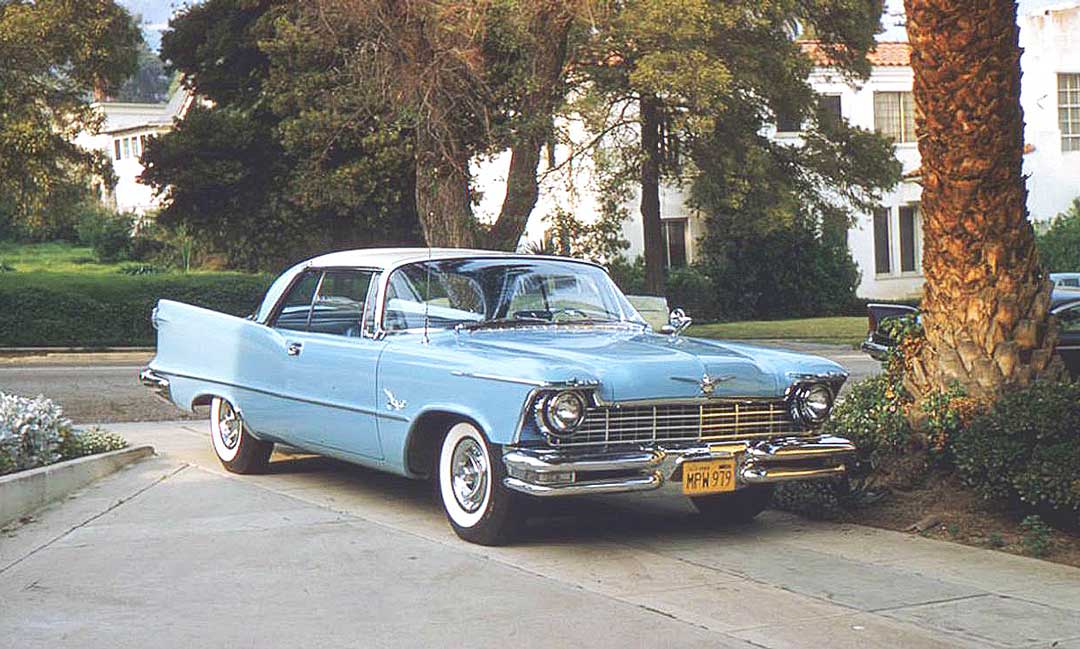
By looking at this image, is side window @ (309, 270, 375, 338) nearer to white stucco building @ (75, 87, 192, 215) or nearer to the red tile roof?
the red tile roof

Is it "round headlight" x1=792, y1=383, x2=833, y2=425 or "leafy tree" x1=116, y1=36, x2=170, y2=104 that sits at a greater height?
"leafy tree" x1=116, y1=36, x2=170, y2=104

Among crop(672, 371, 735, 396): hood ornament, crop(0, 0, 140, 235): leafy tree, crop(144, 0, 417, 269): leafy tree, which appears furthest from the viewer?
crop(144, 0, 417, 269): leafy tree

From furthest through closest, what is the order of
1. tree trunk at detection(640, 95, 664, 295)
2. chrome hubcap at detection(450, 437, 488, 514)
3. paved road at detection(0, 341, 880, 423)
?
tree trunk at detection(640, 95, 664, 295)
paved road at detection(0, 341, 880, 423)
chrome hubcap at detection(450, 437, 488, 514)

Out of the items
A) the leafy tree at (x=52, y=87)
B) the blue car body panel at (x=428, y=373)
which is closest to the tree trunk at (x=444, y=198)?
the leafy tree at (x=52, y=87)

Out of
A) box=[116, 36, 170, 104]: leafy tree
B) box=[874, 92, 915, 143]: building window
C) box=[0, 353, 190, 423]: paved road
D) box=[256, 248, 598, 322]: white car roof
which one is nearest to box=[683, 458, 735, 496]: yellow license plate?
box=[256, 248, 598, 322]: white car roof

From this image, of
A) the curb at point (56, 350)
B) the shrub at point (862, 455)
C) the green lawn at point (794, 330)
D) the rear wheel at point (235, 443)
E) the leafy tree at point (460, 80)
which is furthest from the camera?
the green lawn at point (794, 330)

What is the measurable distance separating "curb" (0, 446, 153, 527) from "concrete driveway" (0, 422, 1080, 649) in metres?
0.19

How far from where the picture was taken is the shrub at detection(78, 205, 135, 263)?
194ft

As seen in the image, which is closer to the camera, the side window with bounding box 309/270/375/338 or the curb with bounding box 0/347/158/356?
the side window with bounding box 309/270/375/338

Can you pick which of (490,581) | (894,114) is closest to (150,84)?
(894,114)

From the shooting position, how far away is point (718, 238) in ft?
132

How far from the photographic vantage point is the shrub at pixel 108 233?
59022 millimetres

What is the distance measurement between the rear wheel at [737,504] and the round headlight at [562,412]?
150 centimetres

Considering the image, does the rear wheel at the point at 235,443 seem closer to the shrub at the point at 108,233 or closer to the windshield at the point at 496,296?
the windshield at the point at 496,296
